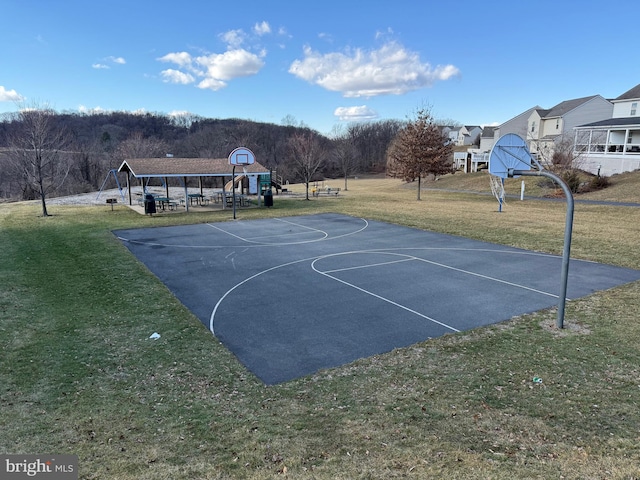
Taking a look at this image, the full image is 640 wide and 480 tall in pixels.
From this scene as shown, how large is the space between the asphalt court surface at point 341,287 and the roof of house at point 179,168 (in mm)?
9824

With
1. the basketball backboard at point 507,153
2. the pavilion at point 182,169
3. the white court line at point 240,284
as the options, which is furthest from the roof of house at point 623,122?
the white court line at point 240,284

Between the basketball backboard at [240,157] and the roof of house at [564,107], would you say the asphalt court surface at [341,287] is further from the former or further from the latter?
the roof of house at [564,107]

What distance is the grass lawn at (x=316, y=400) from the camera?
442cm

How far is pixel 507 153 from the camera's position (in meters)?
9.76

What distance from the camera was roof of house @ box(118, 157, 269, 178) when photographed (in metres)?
27.5

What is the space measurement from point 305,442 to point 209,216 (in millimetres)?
22215

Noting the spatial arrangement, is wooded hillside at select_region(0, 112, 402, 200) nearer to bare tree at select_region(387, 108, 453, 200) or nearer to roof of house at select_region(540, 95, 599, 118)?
bare tree at select_region(387, 108, 453, 200)

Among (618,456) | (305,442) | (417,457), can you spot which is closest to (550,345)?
(618,456)

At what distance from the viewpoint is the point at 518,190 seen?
1554 inches

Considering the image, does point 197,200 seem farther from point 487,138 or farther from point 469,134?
point 469,134

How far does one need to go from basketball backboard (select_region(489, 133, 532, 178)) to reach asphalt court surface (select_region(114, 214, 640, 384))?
3176mm

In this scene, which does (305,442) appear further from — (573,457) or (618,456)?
(618,456)

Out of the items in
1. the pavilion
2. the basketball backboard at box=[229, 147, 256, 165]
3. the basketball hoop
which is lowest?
the basketball hoop

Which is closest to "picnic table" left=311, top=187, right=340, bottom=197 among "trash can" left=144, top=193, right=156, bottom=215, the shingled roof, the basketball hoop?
the basketball hoop
